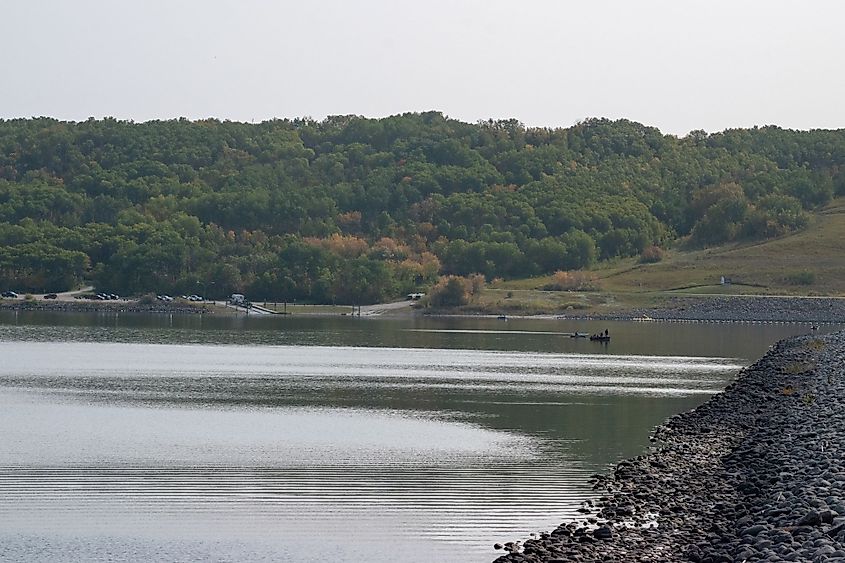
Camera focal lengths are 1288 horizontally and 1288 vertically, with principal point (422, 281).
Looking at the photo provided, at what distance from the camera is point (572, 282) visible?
133750 mm

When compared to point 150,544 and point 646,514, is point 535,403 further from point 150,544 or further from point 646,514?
point 150,544

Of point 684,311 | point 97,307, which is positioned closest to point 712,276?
point 684,311

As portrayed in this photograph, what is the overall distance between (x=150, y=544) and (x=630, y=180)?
536 ft

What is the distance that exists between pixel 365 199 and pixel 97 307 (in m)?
51.2

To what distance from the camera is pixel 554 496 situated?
74.1ft

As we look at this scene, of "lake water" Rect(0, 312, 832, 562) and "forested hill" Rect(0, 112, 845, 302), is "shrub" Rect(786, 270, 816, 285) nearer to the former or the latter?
"forested hill" Rect(0, 112, 845, 302)

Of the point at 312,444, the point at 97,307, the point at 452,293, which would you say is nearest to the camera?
the point at 312,444

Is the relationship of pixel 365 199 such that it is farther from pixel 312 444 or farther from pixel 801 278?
pixel 312 444

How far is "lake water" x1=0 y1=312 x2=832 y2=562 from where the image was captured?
19.4m

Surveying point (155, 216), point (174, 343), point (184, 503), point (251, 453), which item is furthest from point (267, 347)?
point (155, 216)

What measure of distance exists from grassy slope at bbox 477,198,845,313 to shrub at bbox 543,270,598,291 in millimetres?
1292

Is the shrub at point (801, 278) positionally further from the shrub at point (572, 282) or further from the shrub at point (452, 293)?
the shrub at point (452, 293)

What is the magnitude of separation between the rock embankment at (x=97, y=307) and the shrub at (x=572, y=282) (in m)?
35.9

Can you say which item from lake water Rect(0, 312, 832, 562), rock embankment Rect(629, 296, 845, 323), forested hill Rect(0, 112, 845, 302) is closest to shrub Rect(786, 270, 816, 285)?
rock embankment Rect(629, 296, 845, 323)
